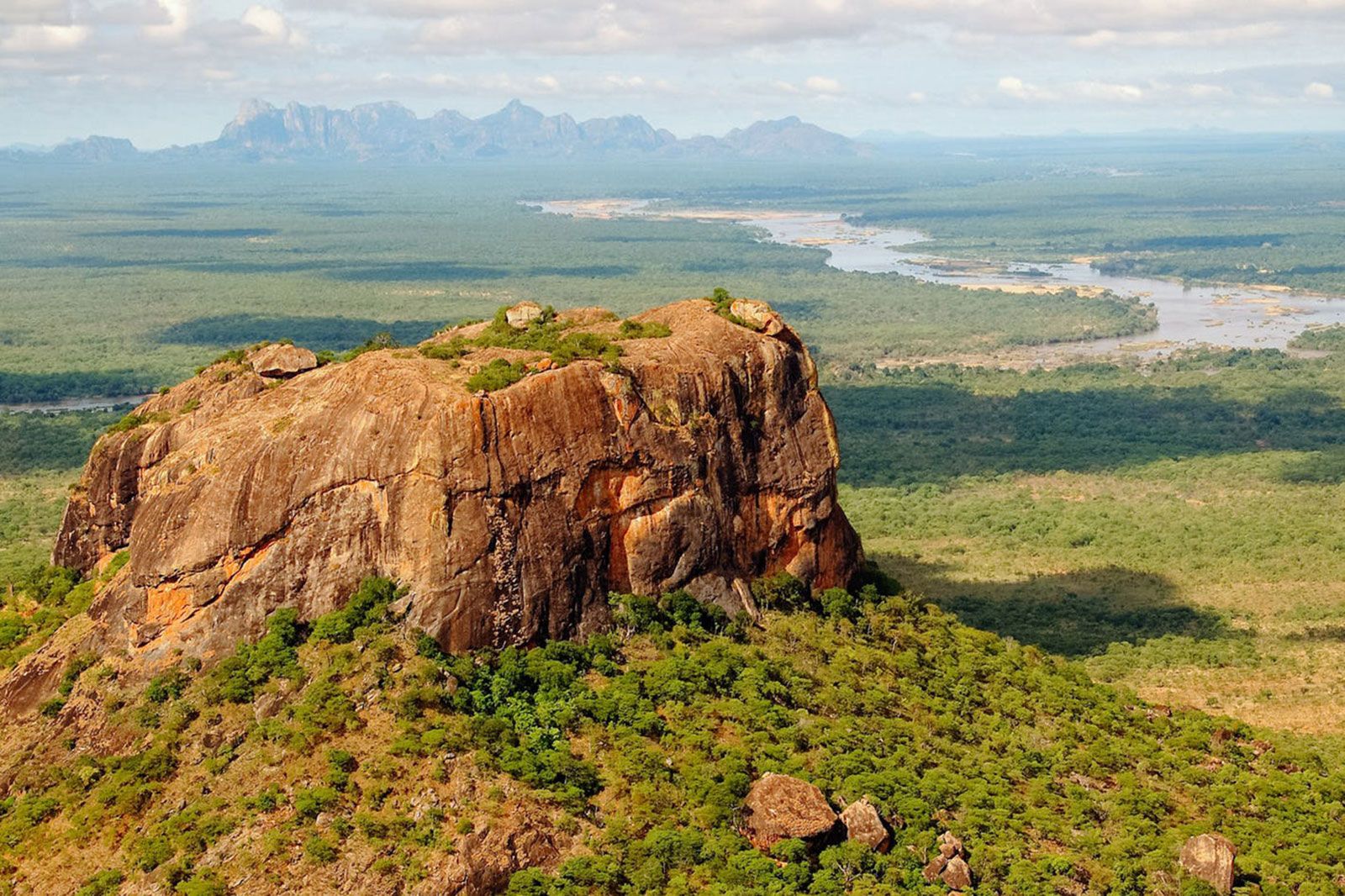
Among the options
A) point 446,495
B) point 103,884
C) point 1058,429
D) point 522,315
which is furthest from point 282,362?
point 1058,429

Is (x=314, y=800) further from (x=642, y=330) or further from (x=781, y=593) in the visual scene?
(x=642, y=330)

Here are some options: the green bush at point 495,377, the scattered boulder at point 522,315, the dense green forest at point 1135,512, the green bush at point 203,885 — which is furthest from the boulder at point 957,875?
the dense green forest at point 1135,512

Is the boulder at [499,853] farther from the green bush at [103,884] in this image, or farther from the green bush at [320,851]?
the green bush at [103,884]

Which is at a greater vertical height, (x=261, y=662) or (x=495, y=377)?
(x=495, y=377)

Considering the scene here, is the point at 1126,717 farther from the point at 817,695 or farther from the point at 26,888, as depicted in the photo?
the point at 26,888

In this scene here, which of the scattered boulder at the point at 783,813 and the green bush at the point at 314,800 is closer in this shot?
the green bush at the point at 314,800

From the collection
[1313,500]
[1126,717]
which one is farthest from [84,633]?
[1313,500]

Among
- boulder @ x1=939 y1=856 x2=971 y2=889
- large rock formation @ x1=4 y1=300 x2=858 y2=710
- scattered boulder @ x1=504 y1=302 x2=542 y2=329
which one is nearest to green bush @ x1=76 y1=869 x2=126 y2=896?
large rock formation @ x1=4 y1=300 x2=858 y2=710
